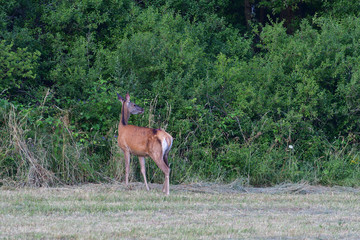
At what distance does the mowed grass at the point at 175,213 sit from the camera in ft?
23.6

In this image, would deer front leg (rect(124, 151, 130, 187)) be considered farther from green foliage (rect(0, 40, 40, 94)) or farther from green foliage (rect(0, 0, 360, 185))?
green foliage (rect(0, 40, 40, 94))

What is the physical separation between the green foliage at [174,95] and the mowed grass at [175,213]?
4.87 feet

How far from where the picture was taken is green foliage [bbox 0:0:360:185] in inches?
505

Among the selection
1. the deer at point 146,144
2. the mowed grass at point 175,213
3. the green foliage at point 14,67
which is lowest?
the mowed grass at point 175,213

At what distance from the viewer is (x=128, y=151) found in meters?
11.3

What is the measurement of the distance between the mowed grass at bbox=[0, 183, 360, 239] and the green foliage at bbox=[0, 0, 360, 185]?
148 centimetres

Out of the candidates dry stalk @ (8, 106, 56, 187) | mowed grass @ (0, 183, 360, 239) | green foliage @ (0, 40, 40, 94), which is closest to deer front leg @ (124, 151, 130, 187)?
mowed grass @ (0, 183, 360, 239)

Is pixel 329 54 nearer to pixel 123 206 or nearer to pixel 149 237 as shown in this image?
pixel 123 206

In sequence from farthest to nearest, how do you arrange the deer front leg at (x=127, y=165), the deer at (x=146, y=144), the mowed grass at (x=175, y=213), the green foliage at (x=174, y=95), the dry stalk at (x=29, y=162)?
the green foliage at (x=174, y=95)
the dry stalk at (x=29, y=162)
the deer front leg at (x=127, y=165)
the deer at (x=146, y=144)
the mowed grass at (x=175, y=213)

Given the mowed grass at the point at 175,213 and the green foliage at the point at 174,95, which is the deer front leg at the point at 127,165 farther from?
the green foliage at the point at 174,95

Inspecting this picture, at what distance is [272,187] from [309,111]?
3497 millimetres

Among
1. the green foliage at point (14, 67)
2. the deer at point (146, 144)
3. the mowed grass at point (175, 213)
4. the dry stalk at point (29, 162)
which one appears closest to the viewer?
the mowed grass at point (175, 213)

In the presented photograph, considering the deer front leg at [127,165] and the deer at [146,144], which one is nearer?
the deer at [146,144]

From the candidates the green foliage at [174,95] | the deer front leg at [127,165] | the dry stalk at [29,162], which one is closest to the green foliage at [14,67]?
the green foliage at [174,95]
